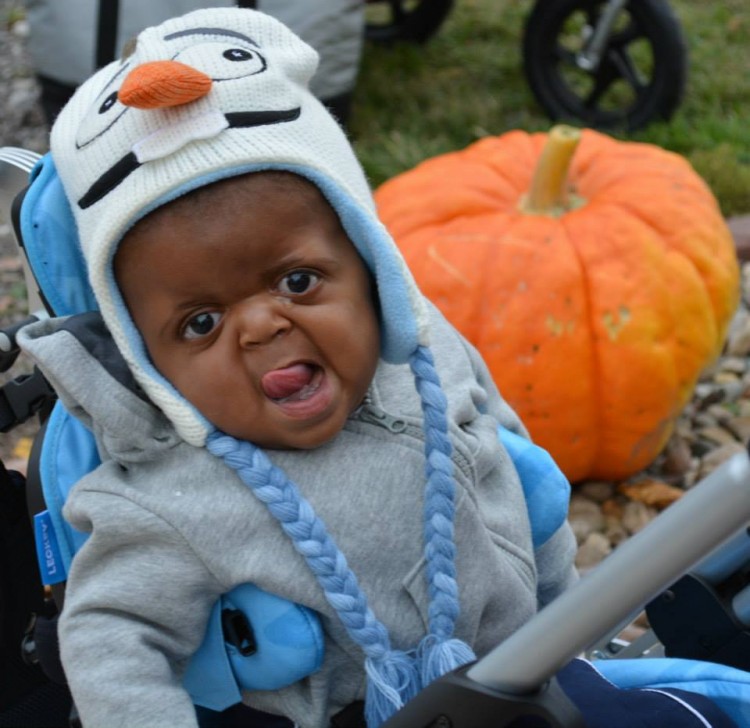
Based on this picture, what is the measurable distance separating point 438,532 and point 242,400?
0.31 meters

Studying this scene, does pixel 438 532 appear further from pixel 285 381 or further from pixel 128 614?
pixel 128 614

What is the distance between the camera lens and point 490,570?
65.6 inches

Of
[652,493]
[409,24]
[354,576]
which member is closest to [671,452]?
[652,493]

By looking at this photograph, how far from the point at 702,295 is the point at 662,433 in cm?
34

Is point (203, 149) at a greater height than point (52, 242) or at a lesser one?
greater

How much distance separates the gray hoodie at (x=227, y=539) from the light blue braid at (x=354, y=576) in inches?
1.5

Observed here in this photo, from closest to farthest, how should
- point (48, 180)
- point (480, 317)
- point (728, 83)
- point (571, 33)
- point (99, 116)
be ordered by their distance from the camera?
point (99, 116) → point (48, 180) → point (480, 317) → point (728, 83) → point (571, 33)

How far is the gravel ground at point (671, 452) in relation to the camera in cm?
289

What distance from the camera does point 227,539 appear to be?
5.03 feet

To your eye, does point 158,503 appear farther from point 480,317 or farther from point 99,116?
point 480,317

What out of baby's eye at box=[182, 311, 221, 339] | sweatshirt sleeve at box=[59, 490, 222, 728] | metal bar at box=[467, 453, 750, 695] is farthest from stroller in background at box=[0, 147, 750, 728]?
baby's eye at box=[182, 311, 221, 339]

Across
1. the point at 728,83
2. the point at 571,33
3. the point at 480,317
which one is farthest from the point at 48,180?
the point at 571,33

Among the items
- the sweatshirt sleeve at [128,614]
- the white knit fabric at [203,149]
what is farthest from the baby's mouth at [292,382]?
the sweatshirt sleeve at [128,614]

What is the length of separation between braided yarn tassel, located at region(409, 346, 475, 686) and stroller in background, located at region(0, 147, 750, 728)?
0.70 feet
